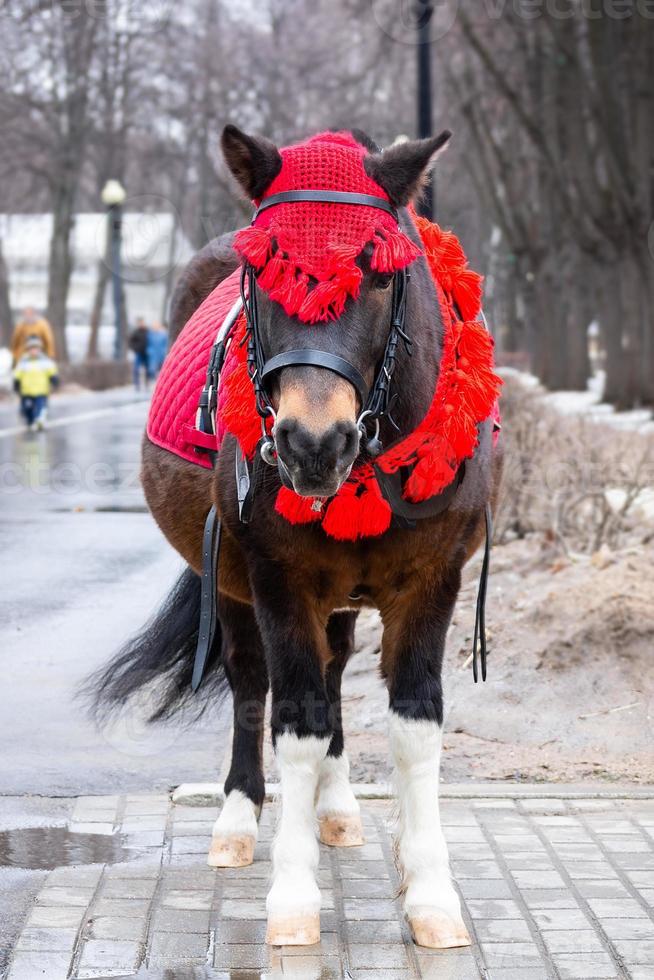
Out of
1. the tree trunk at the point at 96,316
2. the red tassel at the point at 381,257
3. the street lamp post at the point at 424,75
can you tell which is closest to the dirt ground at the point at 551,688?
the red tassel at the point at 381,257

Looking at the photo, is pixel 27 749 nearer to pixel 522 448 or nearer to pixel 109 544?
pixel 522 448

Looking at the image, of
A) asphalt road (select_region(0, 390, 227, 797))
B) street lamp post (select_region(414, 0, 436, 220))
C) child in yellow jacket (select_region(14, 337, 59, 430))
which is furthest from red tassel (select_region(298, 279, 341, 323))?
child in yellow jacket (select_region(14, 337, 59, 430))

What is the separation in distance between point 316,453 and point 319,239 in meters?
0.61

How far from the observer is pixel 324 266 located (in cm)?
367

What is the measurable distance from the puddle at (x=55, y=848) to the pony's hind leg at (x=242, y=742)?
13.6 inches

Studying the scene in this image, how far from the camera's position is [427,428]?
4109 mm

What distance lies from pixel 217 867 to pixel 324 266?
217cm

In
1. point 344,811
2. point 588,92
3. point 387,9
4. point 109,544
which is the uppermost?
point 387,9

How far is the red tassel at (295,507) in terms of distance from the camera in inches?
159

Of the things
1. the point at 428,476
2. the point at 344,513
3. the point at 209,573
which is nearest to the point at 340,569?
the point at 344,513

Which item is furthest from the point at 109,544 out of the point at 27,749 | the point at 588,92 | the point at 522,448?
the point at 588,92

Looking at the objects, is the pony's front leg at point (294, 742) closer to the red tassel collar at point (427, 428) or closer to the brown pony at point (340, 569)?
the brown pony at point (340, 569)

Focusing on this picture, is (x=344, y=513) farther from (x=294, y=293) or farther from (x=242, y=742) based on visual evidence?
(x=242, y=742)

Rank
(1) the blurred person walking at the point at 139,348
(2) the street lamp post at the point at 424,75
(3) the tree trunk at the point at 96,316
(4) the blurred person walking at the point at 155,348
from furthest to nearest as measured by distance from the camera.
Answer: (3) the tree trunk at the point at 96,316, (4) the blurred person walking at the point at 155,348, (1) the blurred person walking at the point at 139,348, (2) the street lamp post at the point at 424,75
